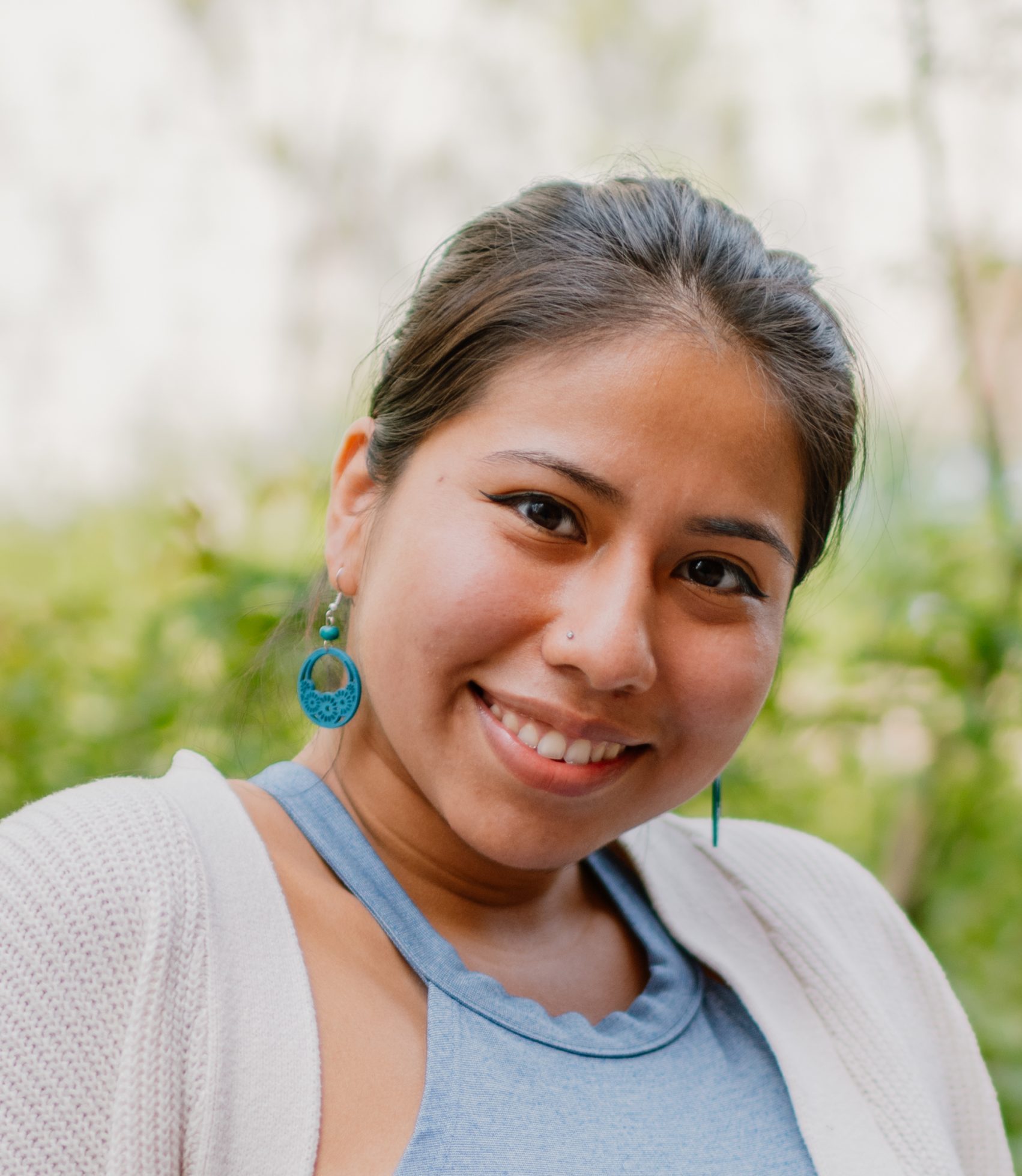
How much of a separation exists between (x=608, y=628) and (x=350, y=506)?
1.25ft

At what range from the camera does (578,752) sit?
110cm

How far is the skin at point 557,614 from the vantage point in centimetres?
108

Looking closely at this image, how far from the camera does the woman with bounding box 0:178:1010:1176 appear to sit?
917 millimetres

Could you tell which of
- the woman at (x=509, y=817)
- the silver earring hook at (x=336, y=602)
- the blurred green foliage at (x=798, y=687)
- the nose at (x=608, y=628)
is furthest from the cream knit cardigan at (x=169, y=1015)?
the blurred green foliage at (x=798, y=687)

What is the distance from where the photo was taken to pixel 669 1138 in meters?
1.10

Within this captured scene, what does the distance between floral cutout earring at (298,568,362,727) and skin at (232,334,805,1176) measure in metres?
0.03

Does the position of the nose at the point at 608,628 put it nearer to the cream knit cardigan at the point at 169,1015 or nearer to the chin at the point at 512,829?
the chin at the point at 512,829

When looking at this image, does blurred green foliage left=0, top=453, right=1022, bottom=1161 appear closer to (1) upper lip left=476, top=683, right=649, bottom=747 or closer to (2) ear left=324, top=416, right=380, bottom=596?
(2) ear left=324, top=416, right=380, bottom=596

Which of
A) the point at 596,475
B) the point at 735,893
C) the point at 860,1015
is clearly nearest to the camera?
the point at 596,475

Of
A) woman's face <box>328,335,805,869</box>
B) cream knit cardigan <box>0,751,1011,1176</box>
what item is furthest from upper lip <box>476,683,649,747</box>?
cream knit cardigan <box>0,751,1011,1176</box>

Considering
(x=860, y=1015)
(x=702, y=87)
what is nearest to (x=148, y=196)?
(x=702, y=87)

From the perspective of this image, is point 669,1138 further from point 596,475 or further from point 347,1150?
point 596,475

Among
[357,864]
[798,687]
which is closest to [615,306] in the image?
[357,864]

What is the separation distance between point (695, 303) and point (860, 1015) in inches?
33.9
